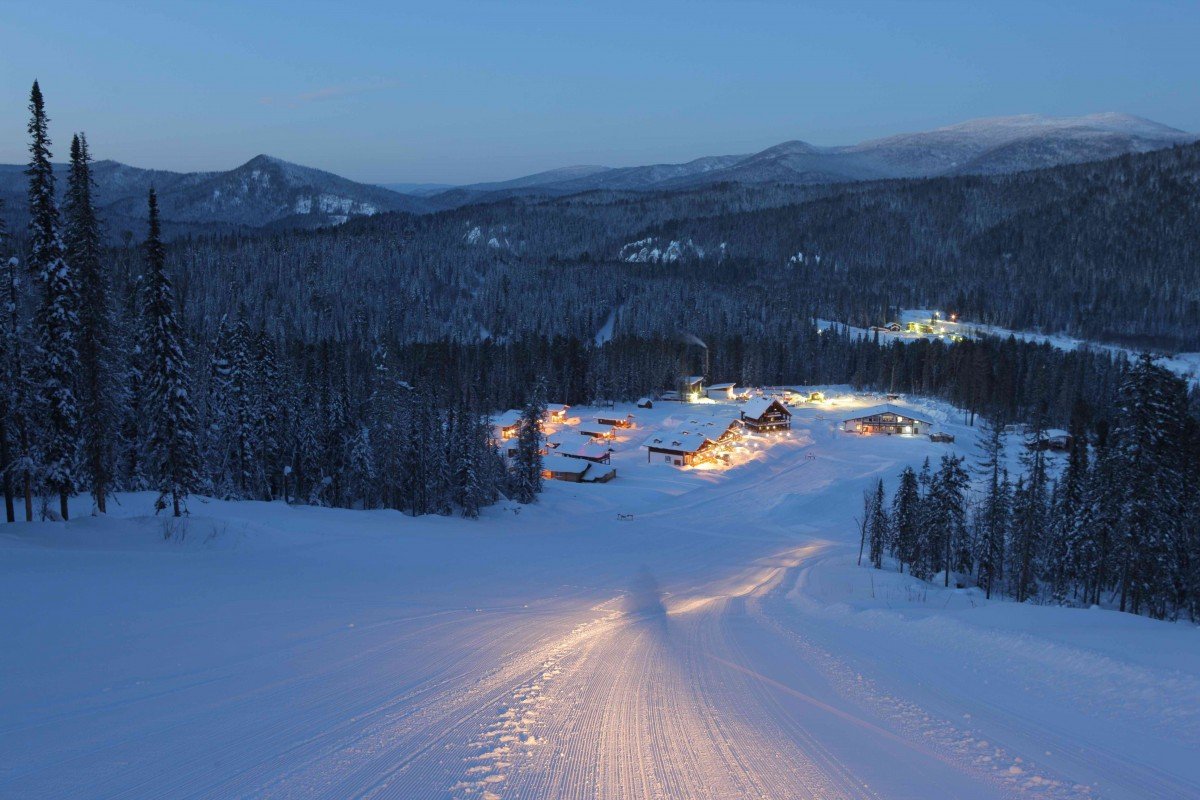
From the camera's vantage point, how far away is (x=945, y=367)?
103m

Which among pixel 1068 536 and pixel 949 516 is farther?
pixel 949 516

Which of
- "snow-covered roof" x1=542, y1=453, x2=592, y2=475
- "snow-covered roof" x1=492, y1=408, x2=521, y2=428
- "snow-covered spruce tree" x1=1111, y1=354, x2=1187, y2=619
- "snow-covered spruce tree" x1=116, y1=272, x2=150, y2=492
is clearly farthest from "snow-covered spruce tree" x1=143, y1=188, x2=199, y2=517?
"snow-covered roof" x1=492, y1=408, x2=521, y2=428

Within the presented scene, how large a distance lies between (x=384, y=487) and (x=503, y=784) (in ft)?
133

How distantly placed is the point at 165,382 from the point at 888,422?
7389 centimetres

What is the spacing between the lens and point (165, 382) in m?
23.8

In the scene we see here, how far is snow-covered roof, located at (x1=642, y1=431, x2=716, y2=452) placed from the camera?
213 ft

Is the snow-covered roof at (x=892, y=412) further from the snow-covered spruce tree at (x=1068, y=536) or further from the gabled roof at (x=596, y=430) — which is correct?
the snow-covered spruce tree at (x=1068, y=536)

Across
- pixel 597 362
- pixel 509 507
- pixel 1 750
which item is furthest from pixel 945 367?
pixel 1 750

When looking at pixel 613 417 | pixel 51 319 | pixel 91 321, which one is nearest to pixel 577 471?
pixel 613 417

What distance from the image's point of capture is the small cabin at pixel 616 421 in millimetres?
80688

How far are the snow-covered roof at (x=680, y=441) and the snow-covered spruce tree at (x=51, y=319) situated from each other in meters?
50.7

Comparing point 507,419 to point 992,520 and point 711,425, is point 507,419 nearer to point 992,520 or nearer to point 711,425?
point 711,425

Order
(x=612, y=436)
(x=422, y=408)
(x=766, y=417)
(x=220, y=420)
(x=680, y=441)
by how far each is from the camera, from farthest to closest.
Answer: (x=766, y=417), (x=612, y=436), (x=680, y=441), (x=422, y=408), (x=220, y=420)

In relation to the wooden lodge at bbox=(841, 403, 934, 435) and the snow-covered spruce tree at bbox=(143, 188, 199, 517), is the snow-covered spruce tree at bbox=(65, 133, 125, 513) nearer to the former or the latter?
the snow-covered spruce tree at bbox=(143, 188, 199, 517)
